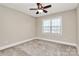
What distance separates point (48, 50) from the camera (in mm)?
1406

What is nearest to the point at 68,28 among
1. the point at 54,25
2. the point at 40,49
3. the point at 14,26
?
the point at 54,25

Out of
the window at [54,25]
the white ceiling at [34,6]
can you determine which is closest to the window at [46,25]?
the window at [54,25]

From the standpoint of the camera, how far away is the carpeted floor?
1.36 metres

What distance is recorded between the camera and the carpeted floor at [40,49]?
136 cm

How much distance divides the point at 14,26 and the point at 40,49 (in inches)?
20.1

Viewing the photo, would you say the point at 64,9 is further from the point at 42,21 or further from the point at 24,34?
the point at 24,34

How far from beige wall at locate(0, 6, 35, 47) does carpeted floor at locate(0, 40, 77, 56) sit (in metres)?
0.12

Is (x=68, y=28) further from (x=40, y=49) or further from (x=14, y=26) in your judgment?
(x=14, y=26)

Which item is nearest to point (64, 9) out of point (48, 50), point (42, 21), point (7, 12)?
point (42, 21)

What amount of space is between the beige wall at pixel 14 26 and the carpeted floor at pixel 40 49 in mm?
117

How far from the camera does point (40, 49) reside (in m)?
1.40

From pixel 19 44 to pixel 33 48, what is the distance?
21 centimetres

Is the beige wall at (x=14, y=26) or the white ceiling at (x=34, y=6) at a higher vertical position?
the white ceiling at (x=34, y=6)

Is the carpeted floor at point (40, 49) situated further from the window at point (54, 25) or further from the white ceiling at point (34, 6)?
the white ceiling at point (34, 6)
